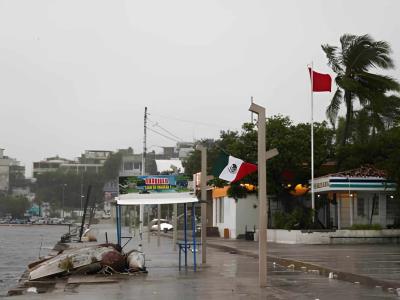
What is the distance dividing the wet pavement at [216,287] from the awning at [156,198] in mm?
2117

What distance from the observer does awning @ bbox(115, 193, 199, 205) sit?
19.7m

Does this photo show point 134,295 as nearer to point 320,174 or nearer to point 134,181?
point 134,181

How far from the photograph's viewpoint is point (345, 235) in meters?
37.6

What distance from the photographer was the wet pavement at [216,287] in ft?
46.6

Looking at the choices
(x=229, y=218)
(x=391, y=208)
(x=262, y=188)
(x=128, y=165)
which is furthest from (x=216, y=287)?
(x=128, y=165)

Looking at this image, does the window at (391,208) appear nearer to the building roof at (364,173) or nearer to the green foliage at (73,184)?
the building roof at (364,173)

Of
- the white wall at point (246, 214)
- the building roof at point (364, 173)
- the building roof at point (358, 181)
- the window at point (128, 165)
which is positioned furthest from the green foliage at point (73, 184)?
the building roof at point (358, 181)

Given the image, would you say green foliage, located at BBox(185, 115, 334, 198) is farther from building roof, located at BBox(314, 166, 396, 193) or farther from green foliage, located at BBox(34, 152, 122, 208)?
green foliage, located at BBox(34, 152, 122, 208)

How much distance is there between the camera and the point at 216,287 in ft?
51.6

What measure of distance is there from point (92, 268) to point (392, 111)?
1462 inches

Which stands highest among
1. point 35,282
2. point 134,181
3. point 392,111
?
point 392,111

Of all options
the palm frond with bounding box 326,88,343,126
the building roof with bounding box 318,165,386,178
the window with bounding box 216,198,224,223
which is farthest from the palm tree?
the window with bounding box 216,198,224,223

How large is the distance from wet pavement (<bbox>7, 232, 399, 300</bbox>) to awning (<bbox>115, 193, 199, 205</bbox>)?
6.94ft

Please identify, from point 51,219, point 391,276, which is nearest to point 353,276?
point 391,276
